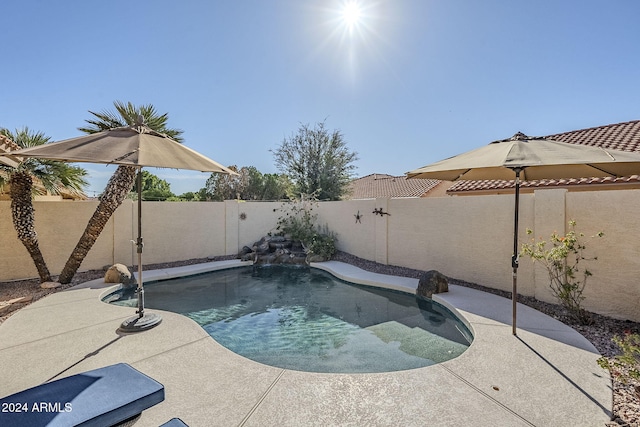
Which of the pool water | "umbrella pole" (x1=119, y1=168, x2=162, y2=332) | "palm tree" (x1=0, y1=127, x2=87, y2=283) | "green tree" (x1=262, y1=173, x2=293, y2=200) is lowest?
the pool water

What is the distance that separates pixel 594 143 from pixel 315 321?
1339 cm

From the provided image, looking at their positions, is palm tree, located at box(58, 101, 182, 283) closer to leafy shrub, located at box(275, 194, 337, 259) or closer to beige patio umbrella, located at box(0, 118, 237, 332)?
beige patio umbrella, located at box(0, 118, 237, 332)

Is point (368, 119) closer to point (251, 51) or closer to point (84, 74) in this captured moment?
point (251, 51)

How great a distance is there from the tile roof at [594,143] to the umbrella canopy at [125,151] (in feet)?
32.8

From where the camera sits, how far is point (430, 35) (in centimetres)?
970

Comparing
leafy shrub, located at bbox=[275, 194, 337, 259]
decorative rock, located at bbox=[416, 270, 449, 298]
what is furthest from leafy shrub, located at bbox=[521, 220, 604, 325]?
leafy shrub, located at bbox=[275, 194, 337, 259]

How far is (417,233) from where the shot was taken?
9953mm

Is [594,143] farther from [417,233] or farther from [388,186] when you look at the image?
[388,186]

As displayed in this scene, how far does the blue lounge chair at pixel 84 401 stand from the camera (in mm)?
2201

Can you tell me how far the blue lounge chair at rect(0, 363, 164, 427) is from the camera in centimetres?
220

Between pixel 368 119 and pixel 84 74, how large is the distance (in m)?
11.3

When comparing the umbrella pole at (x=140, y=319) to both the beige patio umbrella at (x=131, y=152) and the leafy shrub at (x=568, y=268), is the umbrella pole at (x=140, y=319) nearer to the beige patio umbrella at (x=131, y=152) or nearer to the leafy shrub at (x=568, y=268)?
the beige patio umbrella at (x=131, y=152)

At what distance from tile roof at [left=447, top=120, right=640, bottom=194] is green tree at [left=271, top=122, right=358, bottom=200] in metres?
7.29

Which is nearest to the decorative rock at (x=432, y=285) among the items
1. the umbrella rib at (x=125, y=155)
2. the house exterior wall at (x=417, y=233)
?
the house exterior wall at (x=417, y=233)
